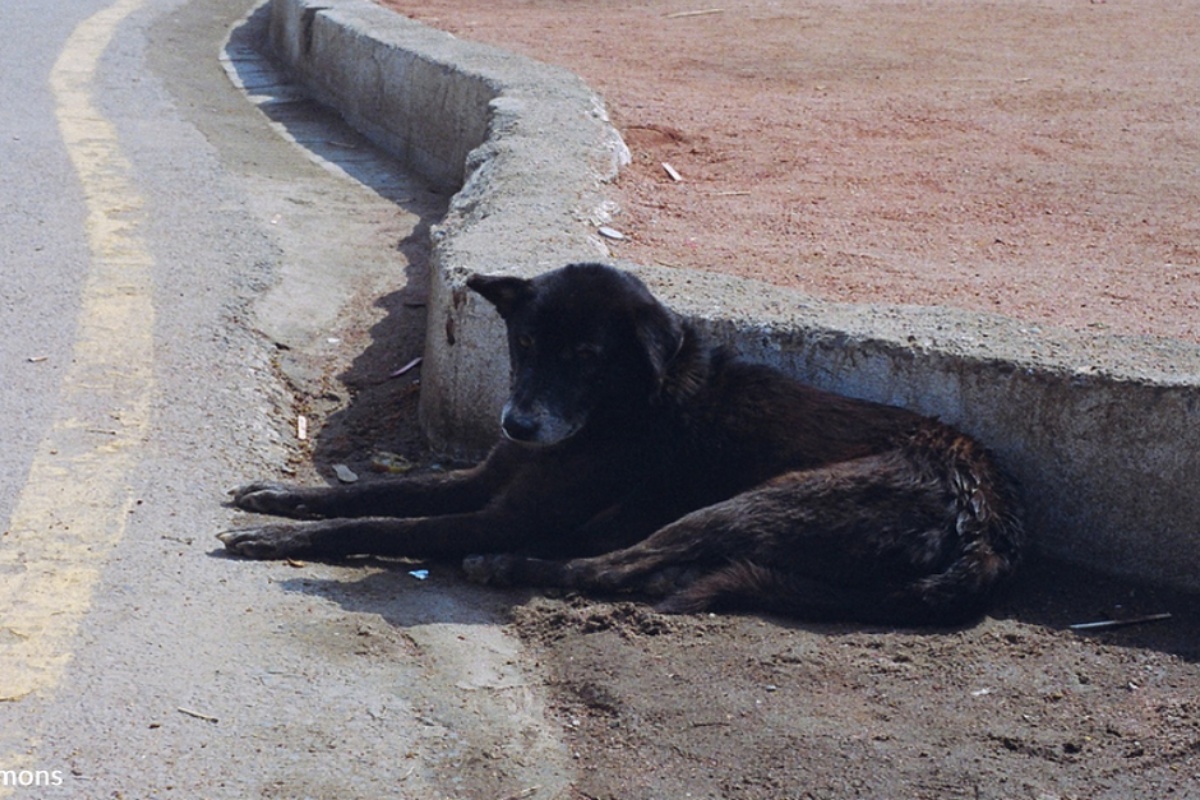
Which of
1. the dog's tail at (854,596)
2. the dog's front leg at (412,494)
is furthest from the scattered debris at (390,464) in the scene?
the dog's tail at (854,596)

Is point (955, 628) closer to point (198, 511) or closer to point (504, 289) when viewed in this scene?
point (504, 289)

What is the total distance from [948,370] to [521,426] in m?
1.34

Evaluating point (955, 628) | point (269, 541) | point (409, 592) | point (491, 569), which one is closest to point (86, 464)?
point (269, 541)

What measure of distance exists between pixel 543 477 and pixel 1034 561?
61.8 inches

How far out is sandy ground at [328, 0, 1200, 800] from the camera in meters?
3.43

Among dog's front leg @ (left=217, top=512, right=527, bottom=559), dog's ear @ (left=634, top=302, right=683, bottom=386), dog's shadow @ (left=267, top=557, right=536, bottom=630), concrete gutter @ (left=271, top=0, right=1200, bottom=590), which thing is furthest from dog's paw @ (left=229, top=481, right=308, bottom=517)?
dog's ear @ (left=634, top=302, right=683, bottom=386)

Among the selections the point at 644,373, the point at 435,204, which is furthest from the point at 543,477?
the point at 435,204

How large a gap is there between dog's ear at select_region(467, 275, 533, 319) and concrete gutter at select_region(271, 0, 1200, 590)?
17.2 inches

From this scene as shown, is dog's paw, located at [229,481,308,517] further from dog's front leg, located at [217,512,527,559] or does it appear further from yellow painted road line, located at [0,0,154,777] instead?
yellow painted road line, located at [0,0,154,777]

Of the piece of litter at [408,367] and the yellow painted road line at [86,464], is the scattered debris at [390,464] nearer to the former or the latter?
the piece of litter at [408,367]

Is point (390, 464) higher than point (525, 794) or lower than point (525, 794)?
lower

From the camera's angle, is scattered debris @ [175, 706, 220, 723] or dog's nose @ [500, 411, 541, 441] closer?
scattered debris @ [175, 706, 220, 723]

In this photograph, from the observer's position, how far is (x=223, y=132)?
9.83 m

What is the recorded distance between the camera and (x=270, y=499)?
4.82 metres
